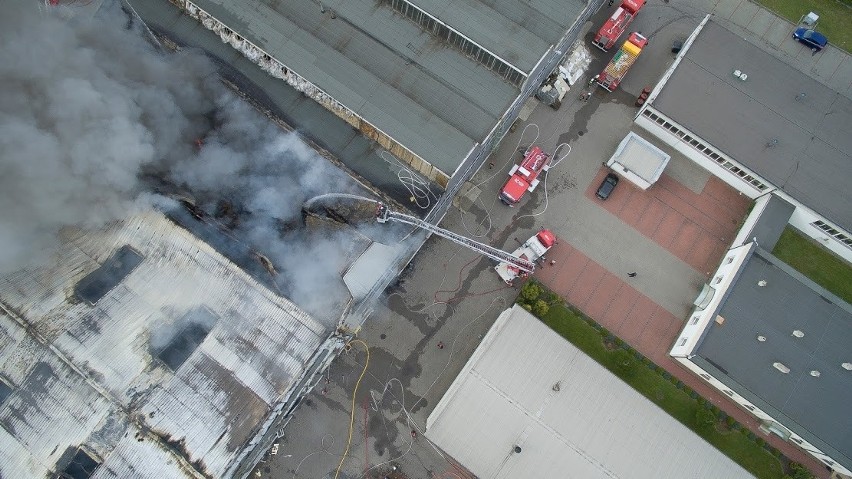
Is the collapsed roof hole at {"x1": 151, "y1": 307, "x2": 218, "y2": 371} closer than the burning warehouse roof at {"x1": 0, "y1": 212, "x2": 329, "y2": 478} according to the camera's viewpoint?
No

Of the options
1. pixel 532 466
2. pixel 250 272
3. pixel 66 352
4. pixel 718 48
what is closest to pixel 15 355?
pixel 66 352

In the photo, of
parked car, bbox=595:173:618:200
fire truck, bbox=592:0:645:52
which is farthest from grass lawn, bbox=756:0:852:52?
parked car, bbox=595:173:618:200

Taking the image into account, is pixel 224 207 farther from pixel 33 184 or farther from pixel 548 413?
pixel 548 413

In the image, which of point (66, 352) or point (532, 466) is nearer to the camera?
point (66, 352)

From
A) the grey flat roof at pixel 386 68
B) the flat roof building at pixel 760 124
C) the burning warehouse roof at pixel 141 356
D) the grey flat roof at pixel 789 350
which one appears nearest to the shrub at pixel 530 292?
the grey flat roof at pixel 386 68

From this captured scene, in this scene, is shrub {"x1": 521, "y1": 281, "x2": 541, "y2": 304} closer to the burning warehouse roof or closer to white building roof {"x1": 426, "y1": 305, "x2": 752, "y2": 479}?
white building roof {"x1": 426, "y1": 305, "x2": 752, "y2": 479}

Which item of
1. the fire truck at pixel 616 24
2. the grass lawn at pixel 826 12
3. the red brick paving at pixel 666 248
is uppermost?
the grass lawn at pixel 826 12

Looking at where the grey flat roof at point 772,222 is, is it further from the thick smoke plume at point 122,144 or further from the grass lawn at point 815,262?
the thick smoke plume at point 122,144
